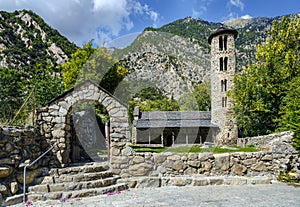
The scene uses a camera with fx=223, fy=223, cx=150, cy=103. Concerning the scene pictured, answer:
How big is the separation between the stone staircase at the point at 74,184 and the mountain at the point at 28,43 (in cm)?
4028

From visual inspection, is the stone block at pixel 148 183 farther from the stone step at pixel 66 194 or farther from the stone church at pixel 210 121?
the stone church at pixel 210 121

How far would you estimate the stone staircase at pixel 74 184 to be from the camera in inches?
227

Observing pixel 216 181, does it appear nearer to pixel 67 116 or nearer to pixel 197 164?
pixel 197 164

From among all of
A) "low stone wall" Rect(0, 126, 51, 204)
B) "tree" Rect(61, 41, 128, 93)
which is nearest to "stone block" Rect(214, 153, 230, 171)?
"low stone wall" Rect(0, 126, 51, 204)

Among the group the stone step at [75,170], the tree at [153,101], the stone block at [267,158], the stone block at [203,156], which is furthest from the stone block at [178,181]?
the tree at [153,101]

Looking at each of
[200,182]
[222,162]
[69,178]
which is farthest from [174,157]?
[69,178]

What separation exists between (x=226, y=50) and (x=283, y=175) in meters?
23.7

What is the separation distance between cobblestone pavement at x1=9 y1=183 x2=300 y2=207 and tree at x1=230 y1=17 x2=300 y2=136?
40.4ft

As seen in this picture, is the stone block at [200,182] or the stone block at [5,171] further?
the stone block at [200,182]

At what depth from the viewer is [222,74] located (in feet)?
92.9

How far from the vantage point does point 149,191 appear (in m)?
6.48

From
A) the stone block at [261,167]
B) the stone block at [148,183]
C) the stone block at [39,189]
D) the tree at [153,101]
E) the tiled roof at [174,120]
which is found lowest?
the stone block at [148,183]

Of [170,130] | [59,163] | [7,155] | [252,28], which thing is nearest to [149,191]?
[59,163]

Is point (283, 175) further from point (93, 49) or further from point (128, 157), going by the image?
point (93, 49)
